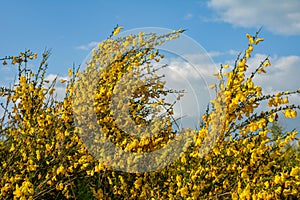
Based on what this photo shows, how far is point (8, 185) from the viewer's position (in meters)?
4.27

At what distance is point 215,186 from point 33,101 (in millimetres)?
2424

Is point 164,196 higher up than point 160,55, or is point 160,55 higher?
point 160,55

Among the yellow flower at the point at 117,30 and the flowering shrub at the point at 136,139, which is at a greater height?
the yellow flower at the point at 117,30

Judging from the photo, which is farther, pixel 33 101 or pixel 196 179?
pixel 33 101

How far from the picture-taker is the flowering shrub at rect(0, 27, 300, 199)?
3.90 metres

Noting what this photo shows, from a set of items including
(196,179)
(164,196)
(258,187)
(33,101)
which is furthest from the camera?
(33,101)

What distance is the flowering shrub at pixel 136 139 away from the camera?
390 centimetres

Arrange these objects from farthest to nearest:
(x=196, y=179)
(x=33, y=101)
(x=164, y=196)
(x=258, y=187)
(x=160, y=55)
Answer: (x=33, y=101) < (x=160, y=55) < (x=164, y=196) < (x=196, y=179) < (x=258, y=187)

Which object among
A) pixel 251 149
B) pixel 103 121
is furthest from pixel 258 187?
pixel 103 121

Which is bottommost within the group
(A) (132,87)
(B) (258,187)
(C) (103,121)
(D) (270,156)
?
(B) (258,187)

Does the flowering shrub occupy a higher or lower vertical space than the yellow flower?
lower

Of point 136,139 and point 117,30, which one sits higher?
point 117,30

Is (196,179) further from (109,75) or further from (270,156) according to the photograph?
(109,75)

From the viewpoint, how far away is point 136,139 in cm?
436
